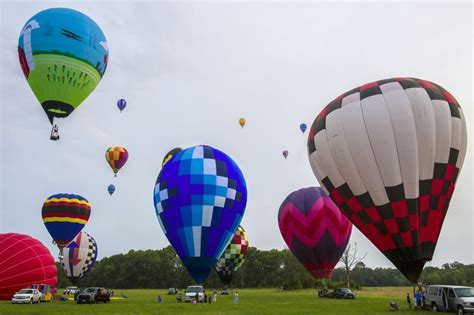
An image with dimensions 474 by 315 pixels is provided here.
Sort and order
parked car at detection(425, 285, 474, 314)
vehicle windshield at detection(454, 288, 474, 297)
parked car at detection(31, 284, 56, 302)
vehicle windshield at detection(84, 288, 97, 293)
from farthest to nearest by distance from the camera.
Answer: parked car at detection(31, 284, 56, 302) → vehicle windshield at detection(84, 288, 97, 293) → vehicle windshield at detection(454, 288, 474, 297) → parked car at detection(425, 285, 474, 314)

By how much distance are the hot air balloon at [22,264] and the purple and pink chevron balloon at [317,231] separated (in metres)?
17.0

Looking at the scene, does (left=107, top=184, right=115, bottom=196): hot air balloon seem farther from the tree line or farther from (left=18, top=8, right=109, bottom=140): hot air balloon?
the tree line

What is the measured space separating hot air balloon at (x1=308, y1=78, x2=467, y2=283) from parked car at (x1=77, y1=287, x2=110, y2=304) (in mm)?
16919

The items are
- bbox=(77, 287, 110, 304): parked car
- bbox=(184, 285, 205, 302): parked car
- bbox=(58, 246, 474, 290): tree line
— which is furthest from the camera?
bbox=(58, 246, 474, 290): tree line

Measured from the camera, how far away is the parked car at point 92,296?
25.6 meters

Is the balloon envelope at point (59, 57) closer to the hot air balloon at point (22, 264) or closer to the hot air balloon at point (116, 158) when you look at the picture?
the hot air balloon at point (22, 264)

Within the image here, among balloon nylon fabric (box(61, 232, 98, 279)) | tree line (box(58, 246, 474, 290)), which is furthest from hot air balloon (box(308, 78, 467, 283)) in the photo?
tree line (box(58, 246, 474, 290))

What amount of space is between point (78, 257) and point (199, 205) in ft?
84.8

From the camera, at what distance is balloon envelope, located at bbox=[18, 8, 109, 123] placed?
2209cm

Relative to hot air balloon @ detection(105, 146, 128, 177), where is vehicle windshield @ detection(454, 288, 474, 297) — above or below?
below

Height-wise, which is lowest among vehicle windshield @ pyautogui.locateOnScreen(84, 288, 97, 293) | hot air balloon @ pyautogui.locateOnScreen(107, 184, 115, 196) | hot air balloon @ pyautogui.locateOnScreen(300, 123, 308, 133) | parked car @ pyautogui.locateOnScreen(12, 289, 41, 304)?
parked car @ pyautogui.locateOnScreen(12, 289, 41, 304)

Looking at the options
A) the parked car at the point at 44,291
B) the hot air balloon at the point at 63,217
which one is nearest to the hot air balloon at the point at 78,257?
the hot air balloon at the point at 63,217

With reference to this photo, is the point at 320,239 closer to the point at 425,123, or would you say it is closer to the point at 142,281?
the point at 425,123

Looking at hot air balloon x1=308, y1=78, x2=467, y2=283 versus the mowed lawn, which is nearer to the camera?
hot air balloon x1=308, y1=78, x2=467, y2=283
